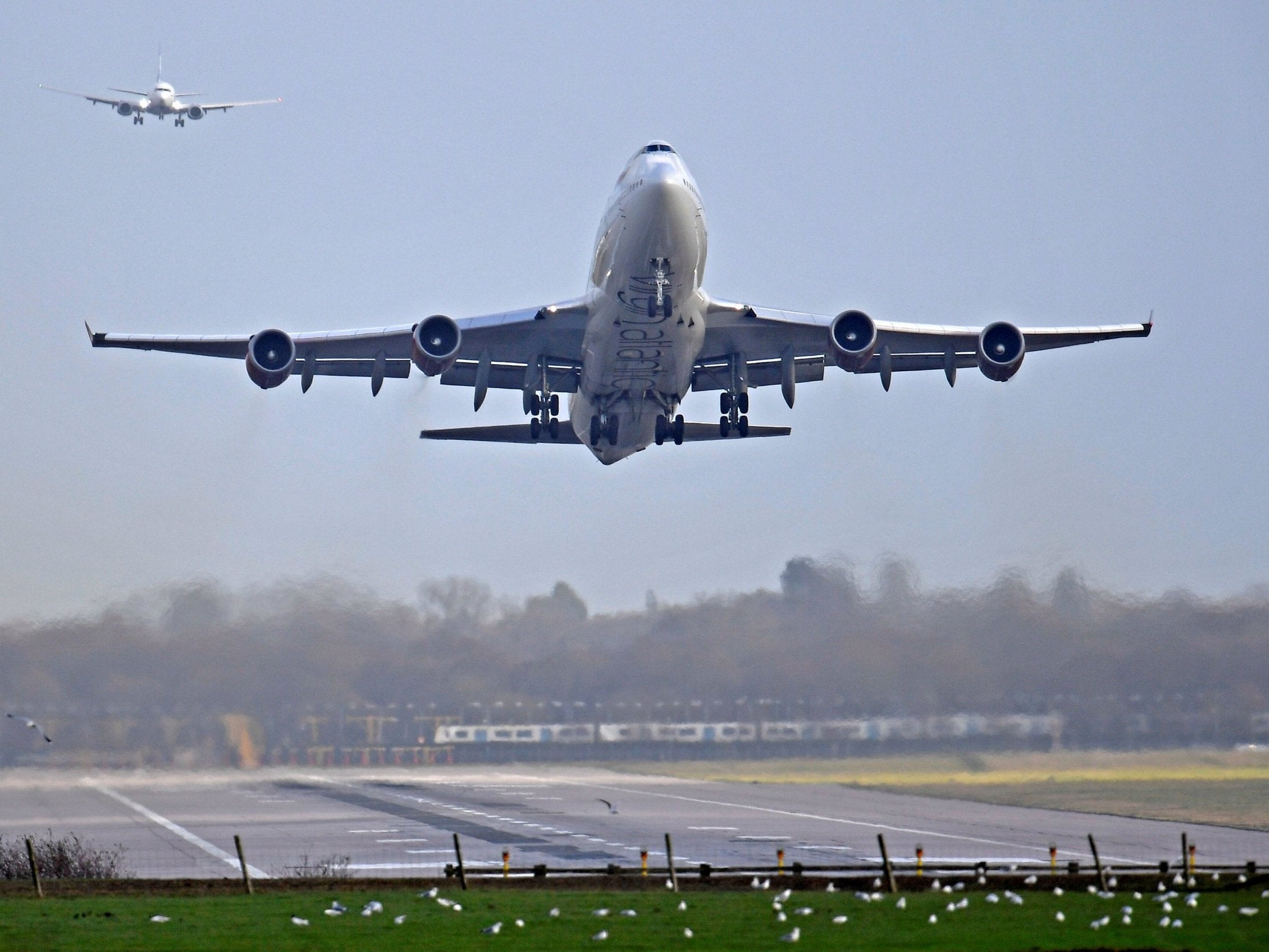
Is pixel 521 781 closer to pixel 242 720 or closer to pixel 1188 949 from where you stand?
pixel 242 720

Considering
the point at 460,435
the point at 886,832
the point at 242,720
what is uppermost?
the point at 460,435

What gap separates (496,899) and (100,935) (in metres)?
6.67

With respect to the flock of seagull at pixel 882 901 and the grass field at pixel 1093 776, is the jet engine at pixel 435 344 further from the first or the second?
the grass field at pixel 1093 776

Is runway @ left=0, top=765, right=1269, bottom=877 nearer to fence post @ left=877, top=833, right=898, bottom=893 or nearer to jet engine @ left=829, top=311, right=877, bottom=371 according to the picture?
fence post @ left=877, top=833, right=898, bottom=893

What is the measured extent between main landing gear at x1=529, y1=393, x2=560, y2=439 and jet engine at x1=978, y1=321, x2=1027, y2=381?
1106cm

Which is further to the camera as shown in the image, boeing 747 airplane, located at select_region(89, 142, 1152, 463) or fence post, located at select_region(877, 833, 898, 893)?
boeing 747 airplane, located at select_region(89, 142, 1152, 463)

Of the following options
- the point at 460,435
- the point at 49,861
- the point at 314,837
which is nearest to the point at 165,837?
the point at 314,837

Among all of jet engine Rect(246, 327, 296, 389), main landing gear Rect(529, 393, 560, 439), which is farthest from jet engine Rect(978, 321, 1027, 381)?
jet engine Rect(246, 327, 296, 389)

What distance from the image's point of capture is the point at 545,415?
136 feet

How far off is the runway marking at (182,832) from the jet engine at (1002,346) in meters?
19.6

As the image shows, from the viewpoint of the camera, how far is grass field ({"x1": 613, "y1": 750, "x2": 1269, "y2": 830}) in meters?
45.6

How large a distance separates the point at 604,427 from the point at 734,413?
3.74 metres

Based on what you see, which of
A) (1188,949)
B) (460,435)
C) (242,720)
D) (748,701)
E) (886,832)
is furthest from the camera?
(748,701)

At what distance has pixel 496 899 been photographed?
26.5 m
